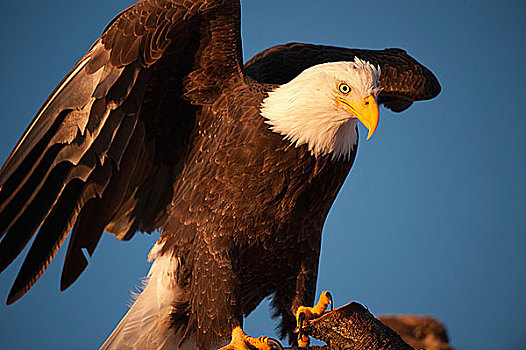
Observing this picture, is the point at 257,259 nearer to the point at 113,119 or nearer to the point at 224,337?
the point at 224,337

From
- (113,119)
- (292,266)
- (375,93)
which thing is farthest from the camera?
(292,266)

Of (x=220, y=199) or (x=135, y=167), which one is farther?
(x=135, y=167)

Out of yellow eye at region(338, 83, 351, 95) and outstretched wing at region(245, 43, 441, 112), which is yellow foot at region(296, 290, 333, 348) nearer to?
yellow eye at region(338, 83, 351, 95)

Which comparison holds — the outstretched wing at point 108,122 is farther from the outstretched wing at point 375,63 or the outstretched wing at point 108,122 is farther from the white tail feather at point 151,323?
the outstretched wing at point 375,63

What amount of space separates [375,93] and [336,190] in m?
0.47

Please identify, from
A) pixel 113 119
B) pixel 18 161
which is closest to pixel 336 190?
pixel 113 119

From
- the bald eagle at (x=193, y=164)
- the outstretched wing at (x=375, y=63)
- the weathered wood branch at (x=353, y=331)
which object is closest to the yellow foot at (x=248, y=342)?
the bald eagle at (x=193, y=164)

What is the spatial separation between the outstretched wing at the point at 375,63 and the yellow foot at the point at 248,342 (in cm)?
128

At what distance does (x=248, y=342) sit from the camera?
218 centimetres

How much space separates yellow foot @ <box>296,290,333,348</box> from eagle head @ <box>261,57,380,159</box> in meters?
0.56

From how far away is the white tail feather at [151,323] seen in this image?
2.55m

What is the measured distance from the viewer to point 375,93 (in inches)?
83.3

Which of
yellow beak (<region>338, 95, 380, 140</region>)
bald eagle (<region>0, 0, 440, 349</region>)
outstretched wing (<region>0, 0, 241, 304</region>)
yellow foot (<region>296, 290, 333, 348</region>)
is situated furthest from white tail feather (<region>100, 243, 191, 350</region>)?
yellow beak (<region>338, 95, 380, 140</region>)

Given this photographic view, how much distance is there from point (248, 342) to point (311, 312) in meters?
0.33
